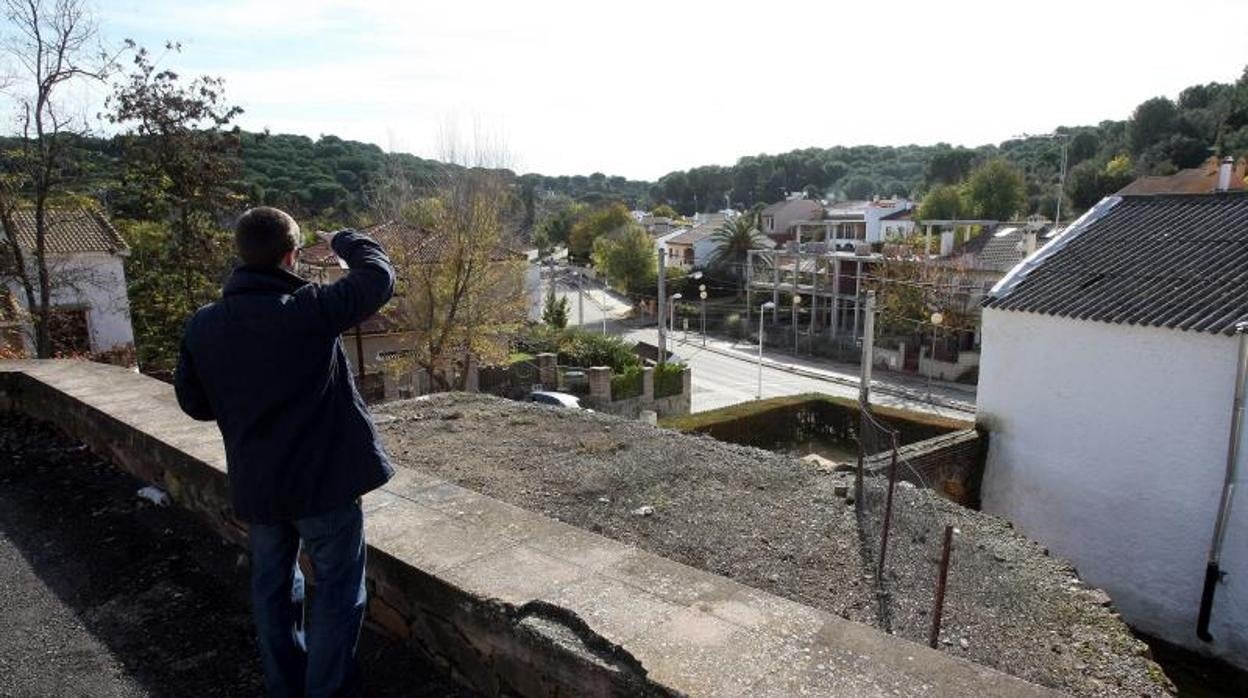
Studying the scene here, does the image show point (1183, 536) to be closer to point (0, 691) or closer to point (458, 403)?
point (458, 403)

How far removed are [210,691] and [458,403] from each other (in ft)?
18.0

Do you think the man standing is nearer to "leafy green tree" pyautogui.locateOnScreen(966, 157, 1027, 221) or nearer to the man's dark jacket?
the man's dark jacket

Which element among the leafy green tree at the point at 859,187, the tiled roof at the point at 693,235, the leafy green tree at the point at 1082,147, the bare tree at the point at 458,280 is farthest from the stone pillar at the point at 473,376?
the leafy green tree at the point at 859,187

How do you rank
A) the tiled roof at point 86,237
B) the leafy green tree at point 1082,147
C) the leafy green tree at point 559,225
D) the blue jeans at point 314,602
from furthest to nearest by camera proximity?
the leafy green tree at point 559,225 → the leafy green tree at point 1082,147 → the tiled roof at point 86,237 → the blue jeans at point 314,602

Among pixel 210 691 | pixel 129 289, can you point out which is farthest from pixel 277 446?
pixel 129 289

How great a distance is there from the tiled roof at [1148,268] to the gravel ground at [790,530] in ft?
16.8

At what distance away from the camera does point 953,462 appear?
11641 millimetres

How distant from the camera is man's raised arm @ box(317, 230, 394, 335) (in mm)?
1968

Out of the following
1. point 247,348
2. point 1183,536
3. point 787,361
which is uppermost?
point 247,348

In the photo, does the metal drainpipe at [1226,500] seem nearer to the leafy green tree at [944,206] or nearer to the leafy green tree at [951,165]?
the leafy green tree at [944,206]

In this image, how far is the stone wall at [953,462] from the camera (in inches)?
442

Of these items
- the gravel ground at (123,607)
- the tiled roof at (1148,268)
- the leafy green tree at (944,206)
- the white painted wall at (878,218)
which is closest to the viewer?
the gravel ground at (123,607)

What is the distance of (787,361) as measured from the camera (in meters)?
33.8

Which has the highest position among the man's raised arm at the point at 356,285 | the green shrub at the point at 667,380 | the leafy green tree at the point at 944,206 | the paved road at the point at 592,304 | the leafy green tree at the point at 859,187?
the leafy green tree at the point at 859,187
